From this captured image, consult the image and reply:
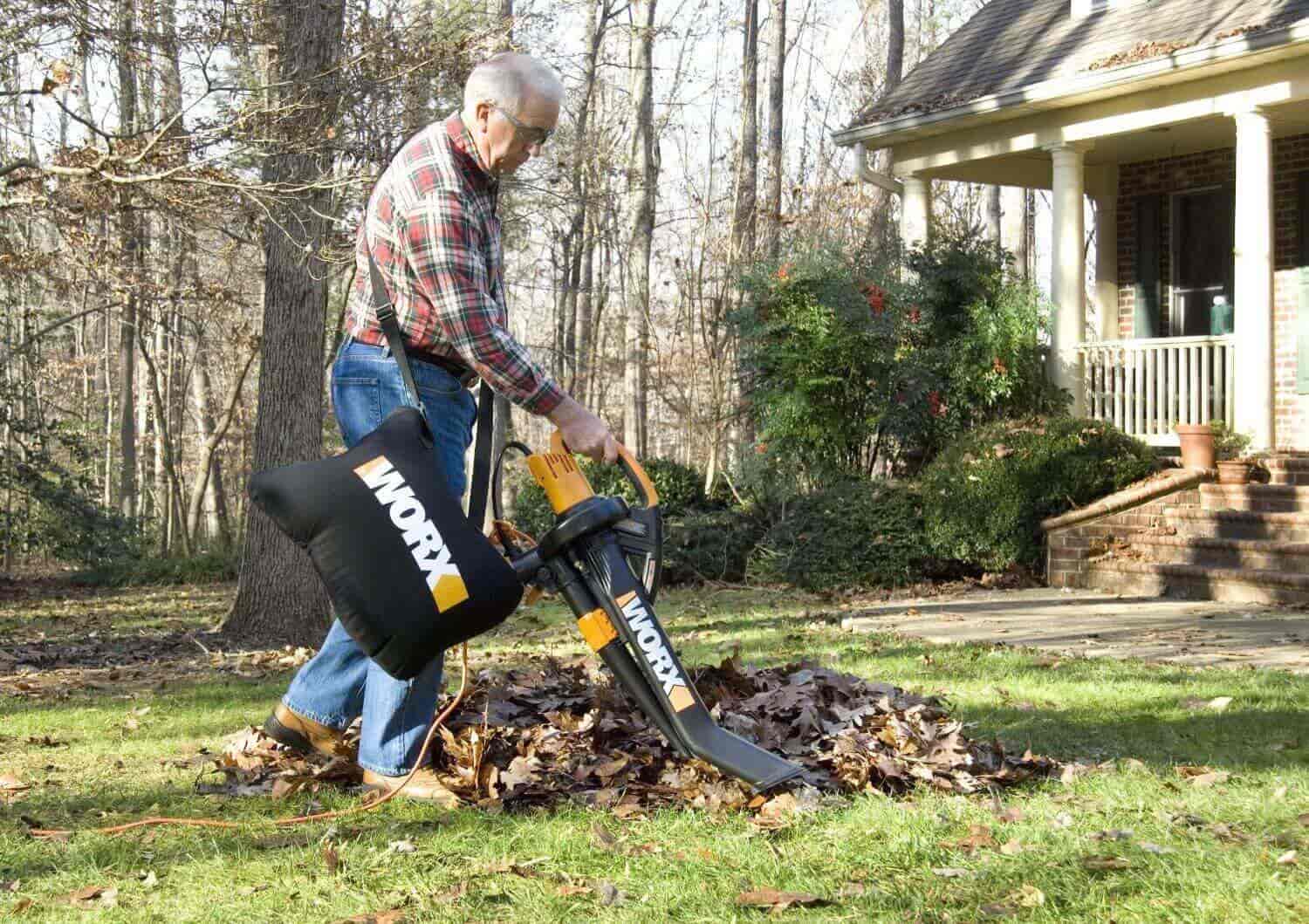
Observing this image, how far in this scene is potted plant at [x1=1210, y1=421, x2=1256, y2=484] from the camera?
11.8 meters

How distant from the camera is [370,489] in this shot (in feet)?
11.6

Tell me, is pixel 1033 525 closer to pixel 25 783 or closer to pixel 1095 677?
pixel 1095 677

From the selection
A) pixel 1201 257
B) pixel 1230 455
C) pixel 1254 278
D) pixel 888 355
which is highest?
pixel 1201 257

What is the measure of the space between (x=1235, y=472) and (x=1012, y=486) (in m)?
1.85

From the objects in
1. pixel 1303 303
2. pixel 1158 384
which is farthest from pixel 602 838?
pixel 1303 303

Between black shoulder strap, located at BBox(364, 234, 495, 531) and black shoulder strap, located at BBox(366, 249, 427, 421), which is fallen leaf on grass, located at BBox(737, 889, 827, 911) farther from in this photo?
black shoulder strap, located at BBox(366, 249, 427, 421)

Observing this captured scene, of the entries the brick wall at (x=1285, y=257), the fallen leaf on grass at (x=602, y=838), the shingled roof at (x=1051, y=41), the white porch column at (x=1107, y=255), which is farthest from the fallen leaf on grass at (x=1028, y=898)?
the white porch column at (x=1107, y=255)

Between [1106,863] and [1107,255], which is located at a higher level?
[1107,255]

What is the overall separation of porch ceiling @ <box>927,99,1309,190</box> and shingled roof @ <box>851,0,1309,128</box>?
2.72ft

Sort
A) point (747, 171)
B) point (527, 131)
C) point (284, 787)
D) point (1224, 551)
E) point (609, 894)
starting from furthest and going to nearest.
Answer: point (747, 171) < point (1224, 551) < point (284, 787) < point (527, 131) < point (609, 894)

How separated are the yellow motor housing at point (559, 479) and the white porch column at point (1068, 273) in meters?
10.9

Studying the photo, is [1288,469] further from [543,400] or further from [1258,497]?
[543,400]

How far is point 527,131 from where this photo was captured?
12.6 feet

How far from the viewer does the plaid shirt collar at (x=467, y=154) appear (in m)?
3.90
